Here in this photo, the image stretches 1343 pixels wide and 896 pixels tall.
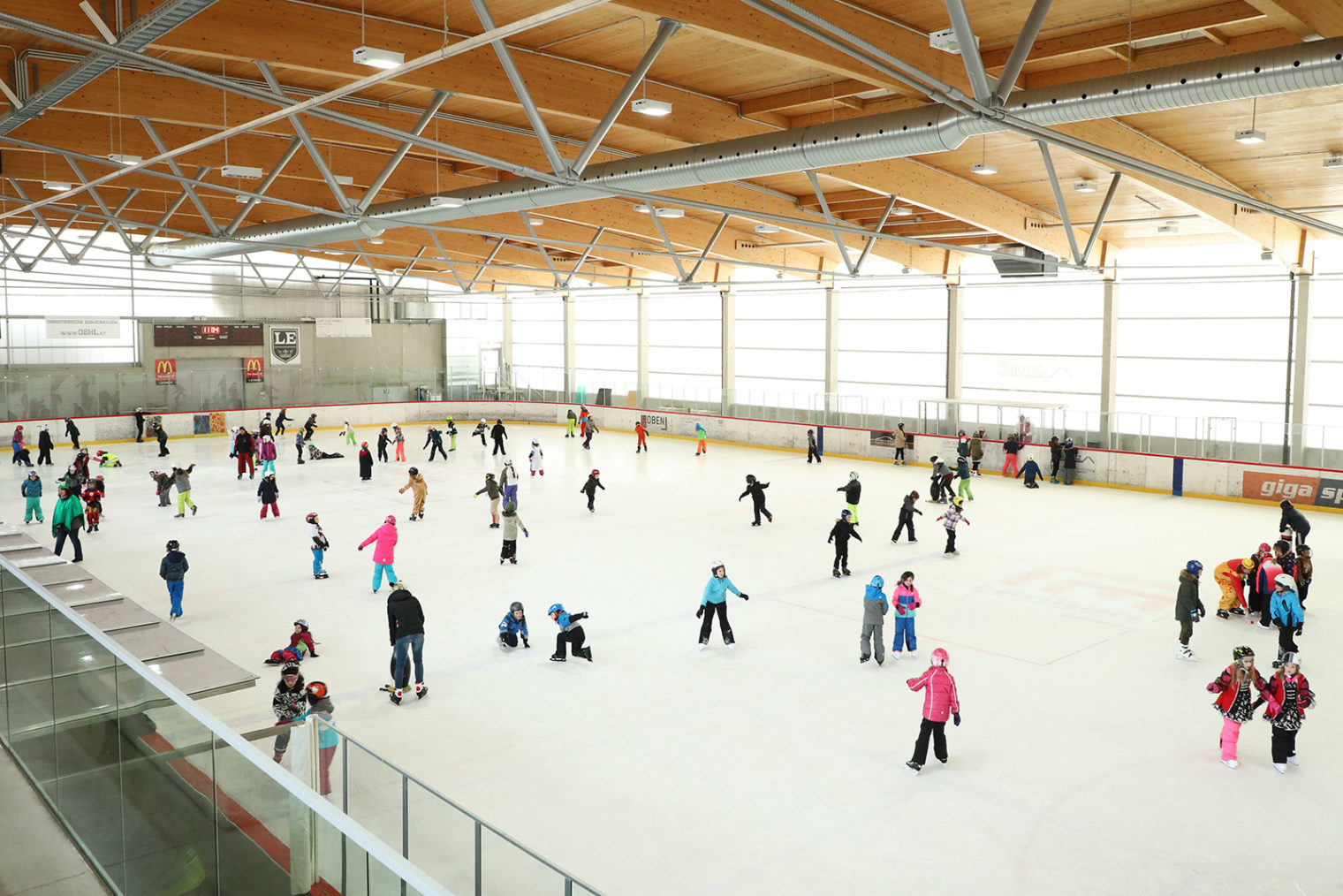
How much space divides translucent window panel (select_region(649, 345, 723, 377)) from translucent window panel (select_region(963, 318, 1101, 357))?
1230 cm

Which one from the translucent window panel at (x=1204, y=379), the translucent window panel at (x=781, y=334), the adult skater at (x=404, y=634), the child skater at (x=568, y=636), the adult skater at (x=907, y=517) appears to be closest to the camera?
the adult skater at (x=404, y=634)

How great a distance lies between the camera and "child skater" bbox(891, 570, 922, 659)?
12672 millimetres

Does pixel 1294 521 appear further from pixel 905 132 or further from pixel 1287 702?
pixel 905 132

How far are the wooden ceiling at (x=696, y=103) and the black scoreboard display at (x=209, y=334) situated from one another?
1393 cm

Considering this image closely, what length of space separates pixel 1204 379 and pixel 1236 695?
24.5 m

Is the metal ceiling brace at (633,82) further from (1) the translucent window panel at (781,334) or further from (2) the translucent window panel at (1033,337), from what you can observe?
(1) the translucent window panel at (781,334)

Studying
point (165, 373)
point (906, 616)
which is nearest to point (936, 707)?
point (906, 616)

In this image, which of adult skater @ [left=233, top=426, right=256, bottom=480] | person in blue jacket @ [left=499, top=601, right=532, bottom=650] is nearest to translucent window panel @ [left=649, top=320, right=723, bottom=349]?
adult skater @ [left=233, top=426, right=256, bottom=480]

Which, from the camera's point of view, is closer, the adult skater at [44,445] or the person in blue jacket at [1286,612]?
the person in blue jacket at [1286,612]

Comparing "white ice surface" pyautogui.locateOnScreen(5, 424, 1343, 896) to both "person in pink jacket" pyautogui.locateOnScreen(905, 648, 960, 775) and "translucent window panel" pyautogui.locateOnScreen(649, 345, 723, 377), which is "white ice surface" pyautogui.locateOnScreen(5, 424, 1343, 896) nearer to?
"person in pink jacket" pyautogui.locateOnScreen(905, 648, 960, 775)

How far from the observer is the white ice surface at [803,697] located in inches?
316

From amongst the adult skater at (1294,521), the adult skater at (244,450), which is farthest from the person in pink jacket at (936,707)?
the adult skater at (244,450)

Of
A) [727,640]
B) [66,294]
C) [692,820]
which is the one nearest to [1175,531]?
[727,640]

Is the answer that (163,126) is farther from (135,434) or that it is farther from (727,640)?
(135,434)
